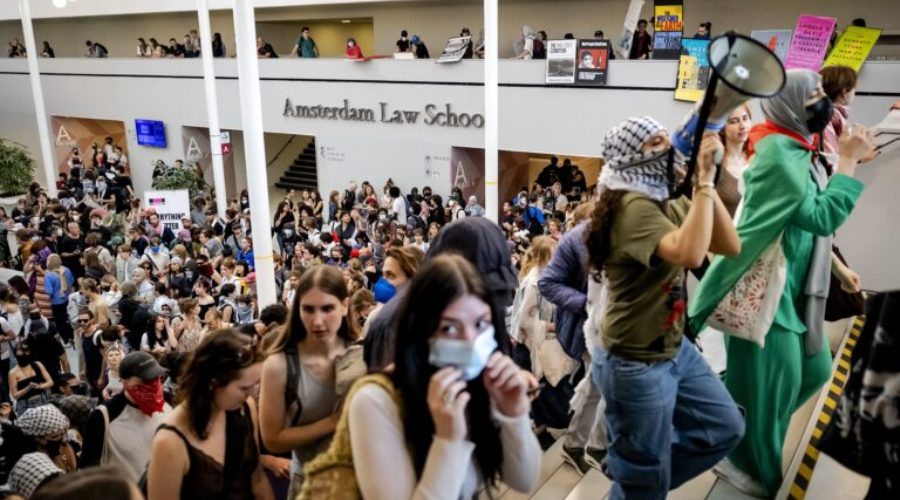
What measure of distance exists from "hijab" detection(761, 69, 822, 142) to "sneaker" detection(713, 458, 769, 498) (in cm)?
144

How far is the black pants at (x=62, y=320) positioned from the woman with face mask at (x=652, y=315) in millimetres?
8049

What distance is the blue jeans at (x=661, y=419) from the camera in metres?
2.12

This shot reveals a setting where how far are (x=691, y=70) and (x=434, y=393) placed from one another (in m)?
10.3

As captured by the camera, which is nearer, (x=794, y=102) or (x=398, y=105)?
(x=794, y=102)

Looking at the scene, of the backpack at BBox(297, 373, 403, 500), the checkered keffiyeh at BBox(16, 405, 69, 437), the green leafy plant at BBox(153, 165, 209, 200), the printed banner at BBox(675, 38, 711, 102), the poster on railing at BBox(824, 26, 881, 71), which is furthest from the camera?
the green leafy plant at BBox(153, 165, 209, 200)

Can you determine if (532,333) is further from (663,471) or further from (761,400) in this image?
(663,471)

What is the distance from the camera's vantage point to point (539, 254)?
3.84 meters

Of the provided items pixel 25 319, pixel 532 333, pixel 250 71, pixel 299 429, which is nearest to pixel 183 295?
pixel 25 319

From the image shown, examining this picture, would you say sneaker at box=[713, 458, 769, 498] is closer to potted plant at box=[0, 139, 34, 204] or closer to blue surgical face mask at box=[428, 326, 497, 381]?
blue surgical face mask at box=[428, 326, 497, 381]

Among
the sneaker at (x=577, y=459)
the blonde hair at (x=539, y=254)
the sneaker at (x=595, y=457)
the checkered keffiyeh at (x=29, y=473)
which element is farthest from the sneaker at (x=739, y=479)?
the checkered keffiyeh at (x=29, y=473)

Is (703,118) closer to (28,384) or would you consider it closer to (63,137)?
(28,384)

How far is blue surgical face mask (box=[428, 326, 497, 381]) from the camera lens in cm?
143

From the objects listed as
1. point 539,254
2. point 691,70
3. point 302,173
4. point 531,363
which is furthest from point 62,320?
point 302,173

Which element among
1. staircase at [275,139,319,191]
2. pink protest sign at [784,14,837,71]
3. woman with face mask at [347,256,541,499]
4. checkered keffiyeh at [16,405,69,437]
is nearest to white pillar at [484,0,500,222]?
pink protest sign at [784,14,837,71]
